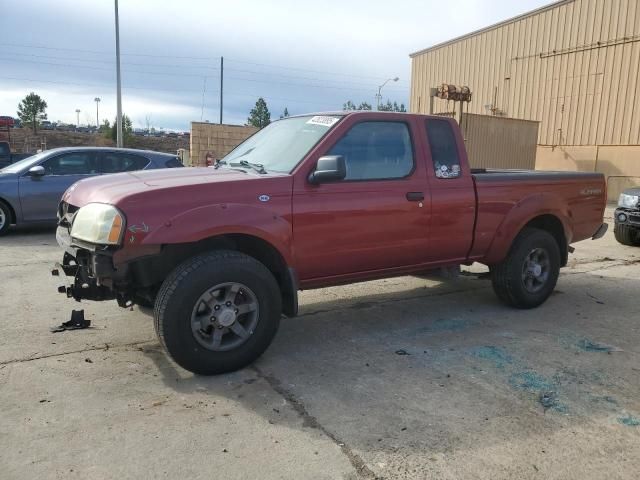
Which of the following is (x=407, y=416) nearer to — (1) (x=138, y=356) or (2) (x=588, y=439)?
(2) (x=588, y=439)

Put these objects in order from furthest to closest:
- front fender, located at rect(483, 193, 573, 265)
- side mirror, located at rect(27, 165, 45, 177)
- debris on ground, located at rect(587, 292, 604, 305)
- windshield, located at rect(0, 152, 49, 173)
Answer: windshield, located at rect(0, 152, 49, 173) → side mirror, located at rect(27, 165, 45, 177) → debris on ground, located at rect(587, 292, 604, 305) → front fender, located at rect(483, 193, 573, 265)

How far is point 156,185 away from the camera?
3.67m

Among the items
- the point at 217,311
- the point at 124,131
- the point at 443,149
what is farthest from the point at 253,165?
the point at 124,131

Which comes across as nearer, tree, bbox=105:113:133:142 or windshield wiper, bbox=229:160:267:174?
windshield wiper, bbox=229:160:267:174

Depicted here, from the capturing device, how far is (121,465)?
2658mm

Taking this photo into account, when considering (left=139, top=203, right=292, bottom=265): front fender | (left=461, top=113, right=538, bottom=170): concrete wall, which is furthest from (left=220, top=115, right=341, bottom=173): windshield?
(left=461, top=113, right=538, bottom=170): concrete wall

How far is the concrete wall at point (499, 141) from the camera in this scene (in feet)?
58.3

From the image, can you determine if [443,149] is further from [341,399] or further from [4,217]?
[4,217]

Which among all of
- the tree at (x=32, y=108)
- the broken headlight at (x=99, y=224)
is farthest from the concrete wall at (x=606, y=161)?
the tree at (x=32, y=108)

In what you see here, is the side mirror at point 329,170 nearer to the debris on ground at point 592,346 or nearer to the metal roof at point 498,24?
the debris on ground at point 592,346

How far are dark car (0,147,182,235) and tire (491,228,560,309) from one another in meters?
6.68

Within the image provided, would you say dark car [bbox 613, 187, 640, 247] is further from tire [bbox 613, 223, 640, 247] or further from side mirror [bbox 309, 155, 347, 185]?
side mirror [bbox 309, 155, 347, 185]

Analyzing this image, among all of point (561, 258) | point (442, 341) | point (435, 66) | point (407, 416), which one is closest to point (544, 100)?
point (435, 66)

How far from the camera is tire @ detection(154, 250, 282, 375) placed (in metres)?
3.48
